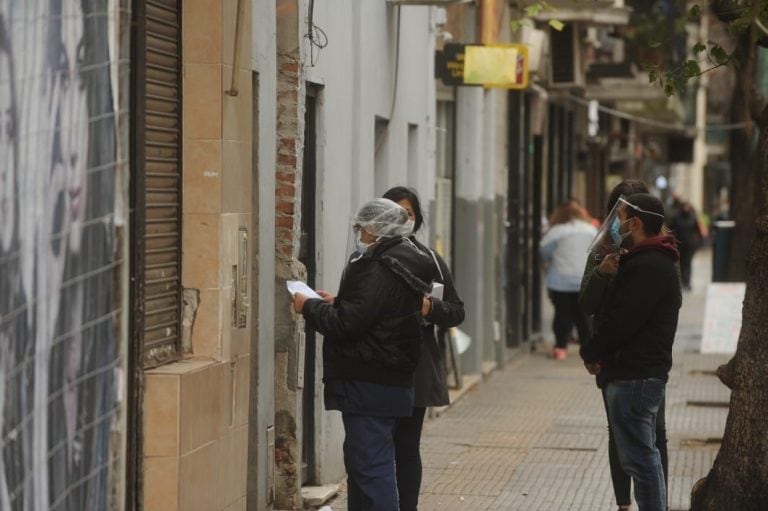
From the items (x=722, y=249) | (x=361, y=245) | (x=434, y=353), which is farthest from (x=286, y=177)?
(x=722, y=249)

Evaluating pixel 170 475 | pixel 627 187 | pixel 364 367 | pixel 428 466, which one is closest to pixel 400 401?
pixel 364 367

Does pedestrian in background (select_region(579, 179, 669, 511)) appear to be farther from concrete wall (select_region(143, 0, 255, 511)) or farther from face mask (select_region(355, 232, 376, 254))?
concrete wall (select_region(143, 0, 255, 511))

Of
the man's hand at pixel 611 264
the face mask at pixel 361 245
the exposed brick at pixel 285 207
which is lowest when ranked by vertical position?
the man's hand at pixel 611 264

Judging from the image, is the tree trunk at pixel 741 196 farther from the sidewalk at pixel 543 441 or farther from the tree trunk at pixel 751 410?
the tree trunk at pixel 751 410

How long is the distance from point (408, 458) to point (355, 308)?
1.39 m

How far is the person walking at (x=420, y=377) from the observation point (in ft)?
31.5

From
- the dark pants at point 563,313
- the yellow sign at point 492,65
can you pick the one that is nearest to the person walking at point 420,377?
the yellow sign at point 492,65

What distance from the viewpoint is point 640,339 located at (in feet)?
31.0

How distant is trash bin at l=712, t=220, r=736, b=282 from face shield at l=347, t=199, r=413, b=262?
18.3 m

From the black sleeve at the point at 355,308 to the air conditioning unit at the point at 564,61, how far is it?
56.9 feet

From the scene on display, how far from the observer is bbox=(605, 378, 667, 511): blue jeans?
374 inches

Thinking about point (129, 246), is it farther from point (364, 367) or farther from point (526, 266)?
point (526, 266)

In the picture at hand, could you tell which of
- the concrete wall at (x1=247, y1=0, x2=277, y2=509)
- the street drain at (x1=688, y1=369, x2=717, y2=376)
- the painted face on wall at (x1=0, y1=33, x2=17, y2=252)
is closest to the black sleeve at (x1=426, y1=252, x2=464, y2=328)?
the concrete wall at (x1=247, y1=0, x2=277, y2=509)

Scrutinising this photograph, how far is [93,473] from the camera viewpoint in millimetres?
6988
